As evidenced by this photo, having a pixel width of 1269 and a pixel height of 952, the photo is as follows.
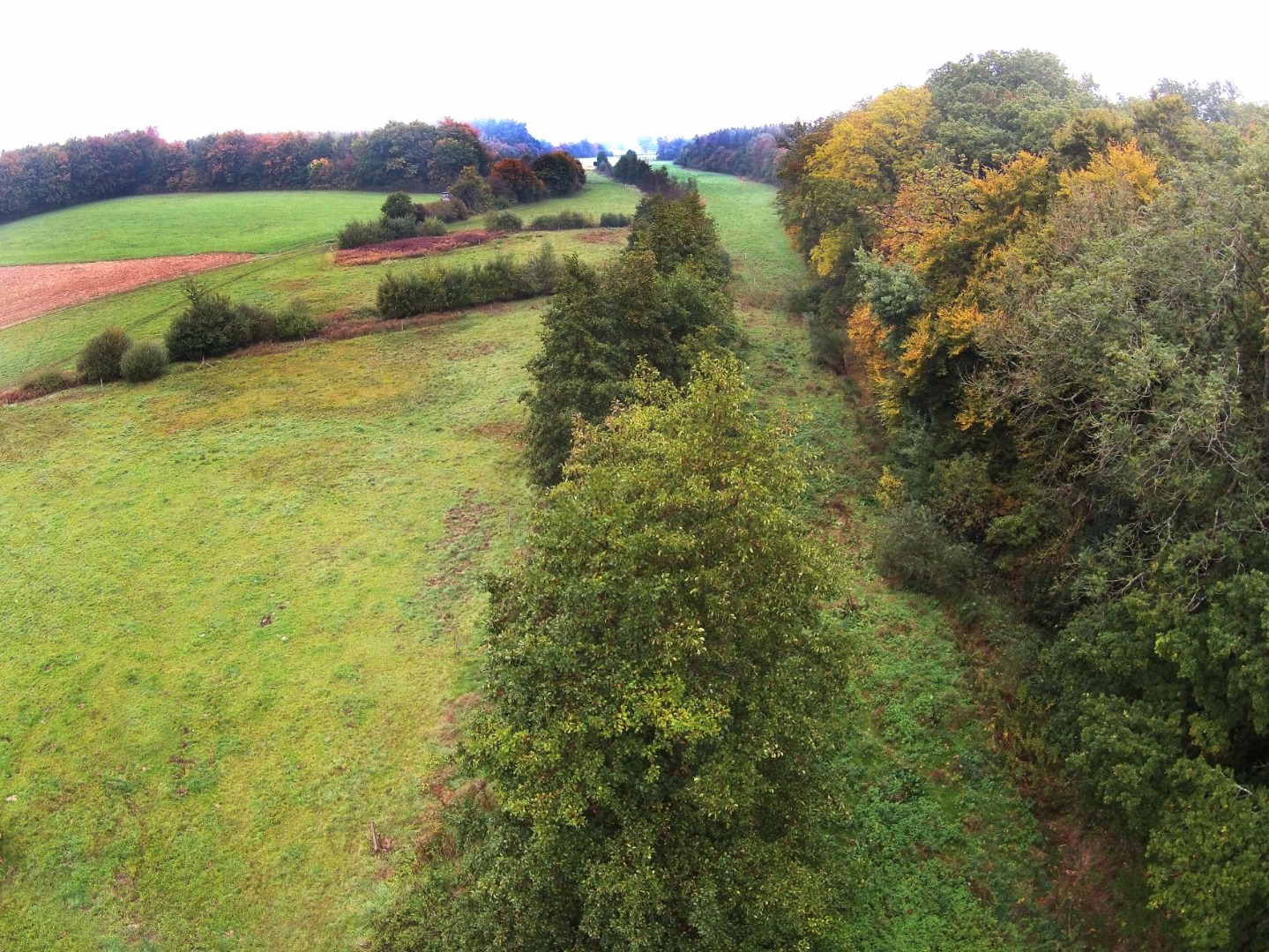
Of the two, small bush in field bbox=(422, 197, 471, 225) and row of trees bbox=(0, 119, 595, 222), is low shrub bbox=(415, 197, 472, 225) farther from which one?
row of trees bbox=(0, 119, 595, 222)

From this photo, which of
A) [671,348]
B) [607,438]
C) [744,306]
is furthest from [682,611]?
[744,306]

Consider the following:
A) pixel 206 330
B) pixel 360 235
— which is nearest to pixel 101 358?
pixel 206 330

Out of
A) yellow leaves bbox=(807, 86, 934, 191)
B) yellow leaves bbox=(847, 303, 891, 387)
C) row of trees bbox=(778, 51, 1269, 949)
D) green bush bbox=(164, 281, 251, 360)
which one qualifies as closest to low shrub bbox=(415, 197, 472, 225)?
green bush bbox=(164, 281, 251, 360)

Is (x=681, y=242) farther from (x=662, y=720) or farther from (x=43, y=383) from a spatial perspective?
(x=43, y=383)

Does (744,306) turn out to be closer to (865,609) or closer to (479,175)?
(865,609)

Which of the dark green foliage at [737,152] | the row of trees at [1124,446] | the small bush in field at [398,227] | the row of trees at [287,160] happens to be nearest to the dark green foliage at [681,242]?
the row of trees at [1124,446]
